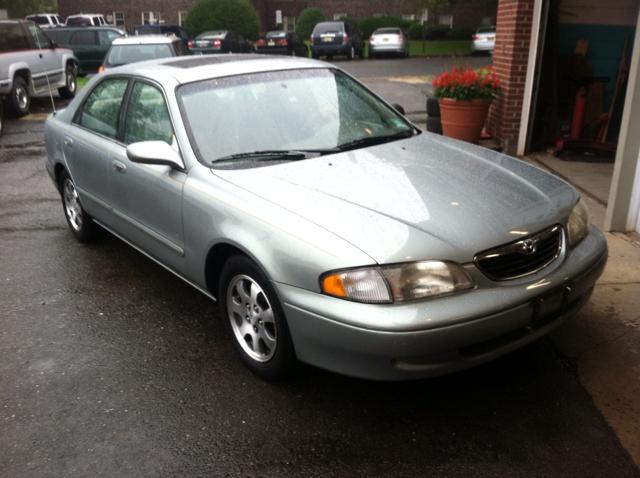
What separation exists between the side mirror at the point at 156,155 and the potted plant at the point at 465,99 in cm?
521

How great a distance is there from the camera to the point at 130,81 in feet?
14.5

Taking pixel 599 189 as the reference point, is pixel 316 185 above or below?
above

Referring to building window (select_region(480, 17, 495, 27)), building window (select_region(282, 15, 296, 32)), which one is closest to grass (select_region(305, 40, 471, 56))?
building window (select_region(480, 17, 495, 27))

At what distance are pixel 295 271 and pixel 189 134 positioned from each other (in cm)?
129

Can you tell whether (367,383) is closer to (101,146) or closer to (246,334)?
(246,334)

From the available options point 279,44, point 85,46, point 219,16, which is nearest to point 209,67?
point 85,46

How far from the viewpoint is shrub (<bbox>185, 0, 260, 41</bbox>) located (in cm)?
Result: 3719

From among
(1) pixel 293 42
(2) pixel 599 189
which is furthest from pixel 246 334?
(1) pixel 293 42

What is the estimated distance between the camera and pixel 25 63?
12.9 m

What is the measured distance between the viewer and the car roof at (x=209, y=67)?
4012 mm

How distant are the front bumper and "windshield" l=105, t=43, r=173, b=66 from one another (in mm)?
10033

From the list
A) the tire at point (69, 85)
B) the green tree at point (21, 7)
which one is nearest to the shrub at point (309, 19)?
the green tree at point (21, 7)

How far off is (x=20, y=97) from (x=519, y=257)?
41.9ft

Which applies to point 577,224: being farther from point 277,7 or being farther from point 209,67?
point 277,7
